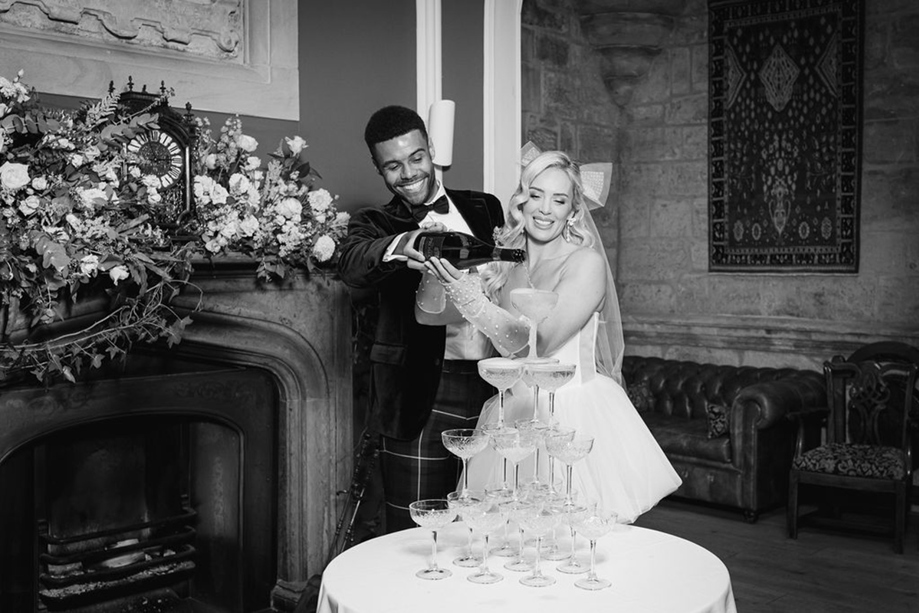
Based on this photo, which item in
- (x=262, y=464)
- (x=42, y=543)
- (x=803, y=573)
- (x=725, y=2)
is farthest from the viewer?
(x=725, y=2)

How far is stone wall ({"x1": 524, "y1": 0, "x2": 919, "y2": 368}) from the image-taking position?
5984 millimetres

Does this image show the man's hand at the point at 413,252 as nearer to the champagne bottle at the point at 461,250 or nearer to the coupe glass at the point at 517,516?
the champagne bottle at the point at 461,250

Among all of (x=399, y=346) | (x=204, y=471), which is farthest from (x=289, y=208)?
(x=204, y=471)

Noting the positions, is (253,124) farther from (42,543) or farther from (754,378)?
(754,378)

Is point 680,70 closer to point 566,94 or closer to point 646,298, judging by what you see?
point 566,94

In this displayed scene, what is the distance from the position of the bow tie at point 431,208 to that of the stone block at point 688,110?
4122mm

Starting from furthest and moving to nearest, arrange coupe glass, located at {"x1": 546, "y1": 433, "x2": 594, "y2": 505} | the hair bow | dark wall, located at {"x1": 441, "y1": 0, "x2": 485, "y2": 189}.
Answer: dark wall, located at {"x1": 441, "y1": 0, "x2": 485, "y2": 189}
the hair bow
coupe glass, located at {"x1": 546, "y1": 433, "x2": 594, "y2": 505}

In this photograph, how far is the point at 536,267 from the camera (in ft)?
9.64

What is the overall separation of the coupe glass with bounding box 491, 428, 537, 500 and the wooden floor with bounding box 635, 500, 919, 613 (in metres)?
2.37

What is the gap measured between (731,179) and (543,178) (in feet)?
14.0

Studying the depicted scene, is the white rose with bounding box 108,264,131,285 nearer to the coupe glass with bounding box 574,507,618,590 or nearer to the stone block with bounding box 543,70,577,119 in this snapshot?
the coupe glass with bounding box 574,507,618,590

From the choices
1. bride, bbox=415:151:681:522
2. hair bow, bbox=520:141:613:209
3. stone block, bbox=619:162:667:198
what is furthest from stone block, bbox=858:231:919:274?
bride, bbox=415:151:681:522

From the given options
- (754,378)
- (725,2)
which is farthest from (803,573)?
(725,2)

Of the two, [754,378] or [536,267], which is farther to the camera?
[754,378]
